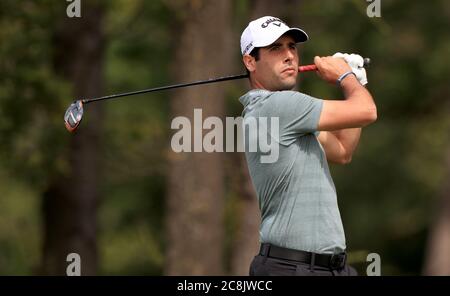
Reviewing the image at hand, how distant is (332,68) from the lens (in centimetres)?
734

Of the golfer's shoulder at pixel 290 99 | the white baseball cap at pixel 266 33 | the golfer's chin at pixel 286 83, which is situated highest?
the white baseball cap at pixel 266 33

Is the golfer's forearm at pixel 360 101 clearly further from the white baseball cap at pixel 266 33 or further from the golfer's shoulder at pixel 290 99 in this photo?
the white baseball cap at pixel 266 33

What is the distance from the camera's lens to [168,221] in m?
12.7

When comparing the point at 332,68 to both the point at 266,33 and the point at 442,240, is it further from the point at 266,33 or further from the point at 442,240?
the point at 442,240

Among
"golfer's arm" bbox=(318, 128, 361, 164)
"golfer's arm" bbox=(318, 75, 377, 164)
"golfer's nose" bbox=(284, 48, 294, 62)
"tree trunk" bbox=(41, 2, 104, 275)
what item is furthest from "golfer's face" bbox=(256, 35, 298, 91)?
"tree trunk" bbox=(41, 2, 104, 275)

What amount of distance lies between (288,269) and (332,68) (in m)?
1.25

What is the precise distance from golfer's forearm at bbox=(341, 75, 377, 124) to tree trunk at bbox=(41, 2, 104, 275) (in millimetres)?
9104

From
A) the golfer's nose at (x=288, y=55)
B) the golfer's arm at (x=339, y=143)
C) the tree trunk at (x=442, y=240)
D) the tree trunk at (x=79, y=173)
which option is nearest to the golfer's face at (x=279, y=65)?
the golfer's nose at (x=288, y=55)

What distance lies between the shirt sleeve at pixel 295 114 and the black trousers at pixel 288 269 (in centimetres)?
71

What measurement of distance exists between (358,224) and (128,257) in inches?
256

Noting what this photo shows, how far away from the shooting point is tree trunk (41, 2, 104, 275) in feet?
52.5

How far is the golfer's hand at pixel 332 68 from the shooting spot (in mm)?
7312

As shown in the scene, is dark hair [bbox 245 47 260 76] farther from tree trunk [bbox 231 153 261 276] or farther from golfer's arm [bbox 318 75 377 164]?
tree trunk [bbox 231 153 261 276]
